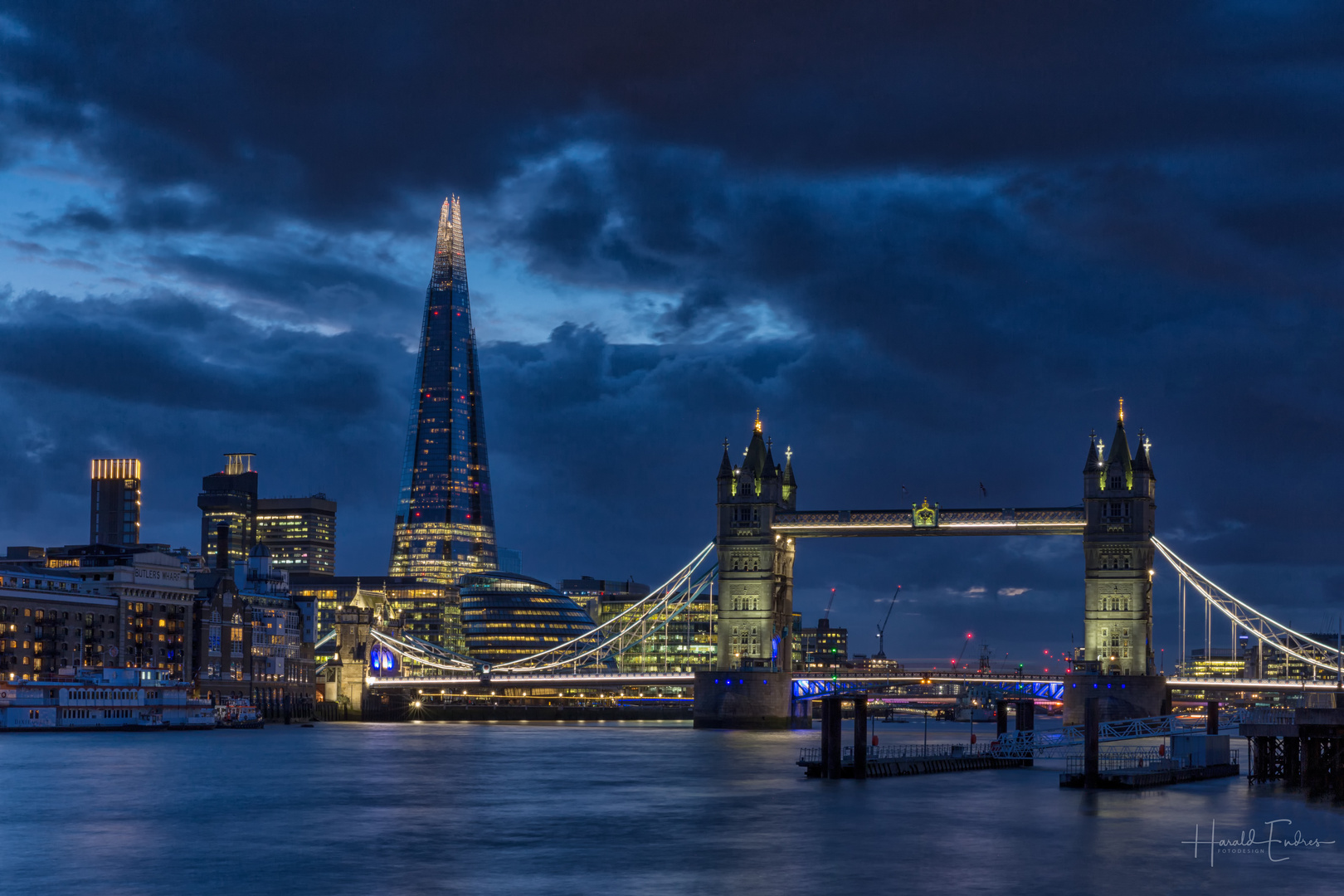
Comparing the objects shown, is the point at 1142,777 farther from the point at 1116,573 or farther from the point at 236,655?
the point at 236,655

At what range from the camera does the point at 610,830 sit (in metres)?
68.3

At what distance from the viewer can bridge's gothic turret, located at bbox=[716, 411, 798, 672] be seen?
511 ft

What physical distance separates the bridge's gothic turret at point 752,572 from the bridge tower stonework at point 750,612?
0.07 m

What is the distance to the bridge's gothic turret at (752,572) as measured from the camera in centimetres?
15575

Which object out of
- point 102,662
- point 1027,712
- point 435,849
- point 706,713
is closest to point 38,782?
point 435,849

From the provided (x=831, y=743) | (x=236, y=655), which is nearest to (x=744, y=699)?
(x=236, y=655)

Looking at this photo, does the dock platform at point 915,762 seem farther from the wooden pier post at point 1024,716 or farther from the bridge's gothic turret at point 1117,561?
the bridge's gothic turret at point 1117,561

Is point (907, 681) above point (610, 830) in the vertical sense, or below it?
above

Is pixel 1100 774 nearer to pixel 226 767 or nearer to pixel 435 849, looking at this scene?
pixel 435 849

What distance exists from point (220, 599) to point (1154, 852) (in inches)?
5607

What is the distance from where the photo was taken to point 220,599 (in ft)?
618

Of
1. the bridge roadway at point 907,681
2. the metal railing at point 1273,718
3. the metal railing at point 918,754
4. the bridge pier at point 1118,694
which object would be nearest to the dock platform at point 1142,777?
the metal railing at point 1273,718

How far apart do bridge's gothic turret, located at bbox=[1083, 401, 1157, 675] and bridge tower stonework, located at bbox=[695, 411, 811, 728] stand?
25.4m

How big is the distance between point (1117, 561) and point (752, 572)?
1199 inches
